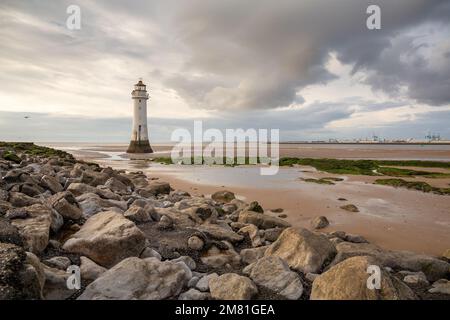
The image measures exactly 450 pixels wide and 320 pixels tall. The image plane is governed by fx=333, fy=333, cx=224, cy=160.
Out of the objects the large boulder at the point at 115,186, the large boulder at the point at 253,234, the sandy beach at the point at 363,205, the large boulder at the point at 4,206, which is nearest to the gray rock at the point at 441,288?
the sandy beach at the point at 363,205

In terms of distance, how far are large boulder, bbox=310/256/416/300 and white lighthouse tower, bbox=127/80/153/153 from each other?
43651mm

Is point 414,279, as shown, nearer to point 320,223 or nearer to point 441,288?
point 441,288

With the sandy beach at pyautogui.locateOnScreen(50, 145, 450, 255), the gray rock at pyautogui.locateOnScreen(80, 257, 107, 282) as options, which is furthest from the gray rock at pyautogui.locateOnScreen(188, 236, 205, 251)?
the sandy beach at pyautogui.locateOnScreen(50, 145, 450, 255)

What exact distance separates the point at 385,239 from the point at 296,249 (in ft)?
14.4

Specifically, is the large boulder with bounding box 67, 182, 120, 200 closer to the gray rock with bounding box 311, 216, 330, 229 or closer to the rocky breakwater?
the rocky breakwater

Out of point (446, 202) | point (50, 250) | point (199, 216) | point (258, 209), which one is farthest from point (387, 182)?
point (50, 250)

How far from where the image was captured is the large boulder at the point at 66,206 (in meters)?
6.55

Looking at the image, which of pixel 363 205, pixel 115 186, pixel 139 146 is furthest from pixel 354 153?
pixel 115 186

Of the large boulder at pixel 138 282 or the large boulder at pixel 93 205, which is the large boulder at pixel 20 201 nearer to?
the large boulder at pixel 93 205

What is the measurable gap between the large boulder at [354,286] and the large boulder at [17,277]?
3.37 meters

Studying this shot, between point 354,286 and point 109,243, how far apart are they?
142 inches

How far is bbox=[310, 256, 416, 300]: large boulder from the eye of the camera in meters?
4.09

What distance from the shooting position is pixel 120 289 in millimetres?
4102

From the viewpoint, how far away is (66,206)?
6.63 meters
